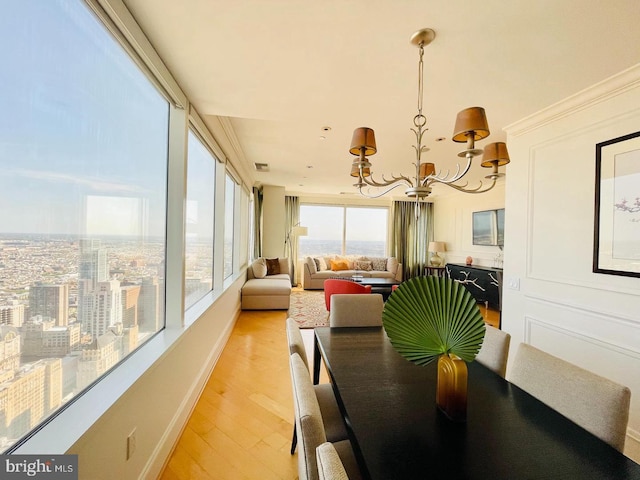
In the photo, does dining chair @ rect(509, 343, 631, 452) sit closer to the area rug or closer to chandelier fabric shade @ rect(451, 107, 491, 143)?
chandelier fabric shade @ rect(451, 107, 491, 143)

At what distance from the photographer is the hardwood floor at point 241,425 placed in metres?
1.62

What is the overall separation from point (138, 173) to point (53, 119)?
2.12ft

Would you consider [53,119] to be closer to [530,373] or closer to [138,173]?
[138,173]

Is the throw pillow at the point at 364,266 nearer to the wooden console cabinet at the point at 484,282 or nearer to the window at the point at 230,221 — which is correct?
the wooden console cabinet at the point at 484,282

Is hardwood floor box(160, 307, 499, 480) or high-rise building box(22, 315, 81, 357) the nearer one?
high-rise building box(22, 315, 81, 357)

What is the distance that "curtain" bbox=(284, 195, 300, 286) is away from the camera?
7.70 metres

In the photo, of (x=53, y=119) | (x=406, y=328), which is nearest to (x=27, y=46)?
(x=53, y=119)

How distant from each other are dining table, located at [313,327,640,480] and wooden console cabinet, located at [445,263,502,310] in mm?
4494

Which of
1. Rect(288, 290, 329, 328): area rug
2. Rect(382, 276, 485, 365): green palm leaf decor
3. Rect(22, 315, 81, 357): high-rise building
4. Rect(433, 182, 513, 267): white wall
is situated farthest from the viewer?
Rect(433, 182, 513, 267): white wall

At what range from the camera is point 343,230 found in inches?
320

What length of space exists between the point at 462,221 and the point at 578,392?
21.5 ft

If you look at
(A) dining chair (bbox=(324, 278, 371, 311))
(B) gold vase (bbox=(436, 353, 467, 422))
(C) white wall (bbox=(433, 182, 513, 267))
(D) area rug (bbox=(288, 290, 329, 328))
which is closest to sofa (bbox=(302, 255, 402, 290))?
(D) area rug (bbox=(288, 290, 329, 328))

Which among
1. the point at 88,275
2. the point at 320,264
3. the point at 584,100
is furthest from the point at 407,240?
the point at 88,275

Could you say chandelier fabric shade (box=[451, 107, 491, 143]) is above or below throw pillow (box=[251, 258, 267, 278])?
above
